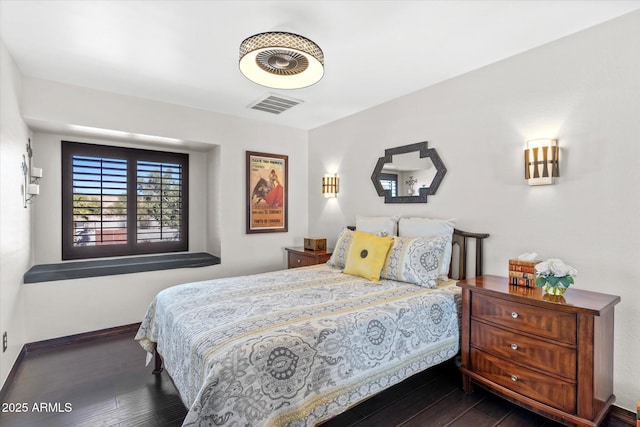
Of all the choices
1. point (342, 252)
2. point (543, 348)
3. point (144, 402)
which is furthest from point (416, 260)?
point (144, 402)

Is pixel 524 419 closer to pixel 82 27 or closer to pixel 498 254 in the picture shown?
pixel 498 254

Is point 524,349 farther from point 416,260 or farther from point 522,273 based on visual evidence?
point 416,260

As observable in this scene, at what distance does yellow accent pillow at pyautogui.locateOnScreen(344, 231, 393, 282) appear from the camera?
103 inches

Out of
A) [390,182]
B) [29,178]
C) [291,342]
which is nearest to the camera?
[291,342]

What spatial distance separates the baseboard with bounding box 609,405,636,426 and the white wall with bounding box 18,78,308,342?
3497mm

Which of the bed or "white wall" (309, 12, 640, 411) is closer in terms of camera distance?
the bed

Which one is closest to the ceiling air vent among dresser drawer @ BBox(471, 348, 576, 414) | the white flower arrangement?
the white flower arrangement

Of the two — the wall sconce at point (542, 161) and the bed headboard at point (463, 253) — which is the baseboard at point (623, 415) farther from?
the wall sconce at point (542, 161)

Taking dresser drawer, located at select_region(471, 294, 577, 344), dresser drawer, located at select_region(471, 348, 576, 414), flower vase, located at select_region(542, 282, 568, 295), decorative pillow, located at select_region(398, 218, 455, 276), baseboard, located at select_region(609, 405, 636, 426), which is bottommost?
baseboard, located at select_region(609, 405, 636, 426)

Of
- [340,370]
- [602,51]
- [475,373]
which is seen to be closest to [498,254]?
[475,373]

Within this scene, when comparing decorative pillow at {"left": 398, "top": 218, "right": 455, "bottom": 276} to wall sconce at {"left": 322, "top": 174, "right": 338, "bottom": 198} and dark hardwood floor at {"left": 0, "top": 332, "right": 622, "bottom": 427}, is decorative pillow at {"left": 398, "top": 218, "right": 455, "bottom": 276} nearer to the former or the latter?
dark hardwood floor at {"left": 0, "top": 332, "right": 622, "bottom": 427}

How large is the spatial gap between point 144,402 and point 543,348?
250 cm

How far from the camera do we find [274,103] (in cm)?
343

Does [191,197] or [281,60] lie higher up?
[281,60]
